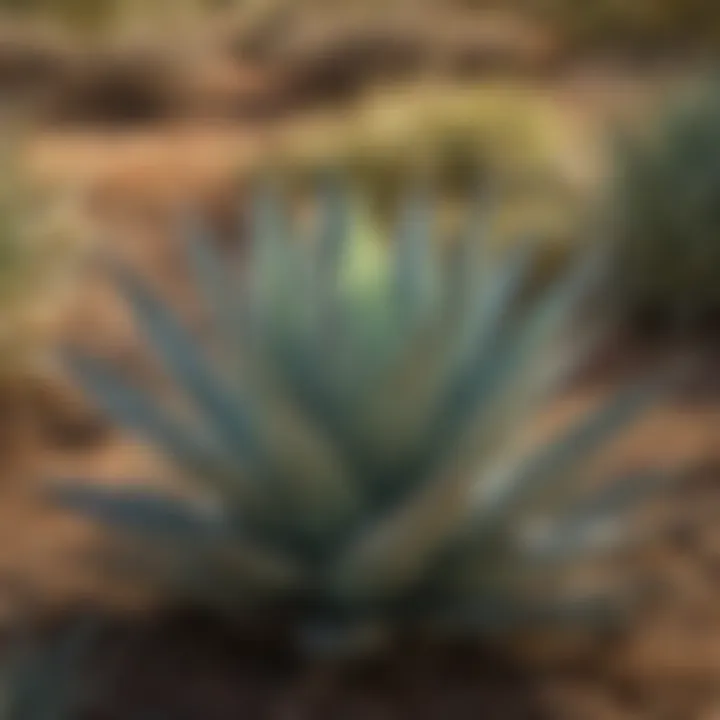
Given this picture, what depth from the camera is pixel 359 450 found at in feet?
8.89

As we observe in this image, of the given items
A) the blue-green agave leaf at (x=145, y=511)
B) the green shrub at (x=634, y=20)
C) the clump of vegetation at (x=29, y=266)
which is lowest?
the blue-green agave leaf at (x=145, y=511)

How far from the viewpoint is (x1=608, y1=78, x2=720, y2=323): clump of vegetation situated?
175 inches

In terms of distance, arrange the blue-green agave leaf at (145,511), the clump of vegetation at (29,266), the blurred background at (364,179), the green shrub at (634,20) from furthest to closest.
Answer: the green shrub at (634,20)
the clump of vegetation at (29,266)
the blurred background at (364,179)
the blue-green agave leaf at (145,511)

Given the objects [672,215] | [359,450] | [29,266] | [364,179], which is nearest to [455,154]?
[364,179]

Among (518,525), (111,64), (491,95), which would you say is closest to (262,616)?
(518,525)

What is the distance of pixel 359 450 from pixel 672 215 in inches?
83.6

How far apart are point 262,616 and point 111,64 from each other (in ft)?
19.5

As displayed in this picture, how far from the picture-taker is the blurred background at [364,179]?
277 centimetres

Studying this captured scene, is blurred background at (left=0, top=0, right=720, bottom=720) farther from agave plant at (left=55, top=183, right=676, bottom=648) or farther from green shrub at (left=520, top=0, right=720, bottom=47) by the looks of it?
agave plant at (left=55, top=183, right=676, bottom=648)

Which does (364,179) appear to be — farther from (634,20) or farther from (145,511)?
(634,20)

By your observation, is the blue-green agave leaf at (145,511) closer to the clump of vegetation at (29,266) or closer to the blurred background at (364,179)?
the blurred background at (364,179)

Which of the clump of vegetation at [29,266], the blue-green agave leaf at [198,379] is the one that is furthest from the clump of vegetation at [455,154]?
the blue-green agave leaf at [198,379]

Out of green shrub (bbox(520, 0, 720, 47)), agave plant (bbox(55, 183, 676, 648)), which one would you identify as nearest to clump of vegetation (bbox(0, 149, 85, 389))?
agave plant (bbox(55, 183, 676, 648))

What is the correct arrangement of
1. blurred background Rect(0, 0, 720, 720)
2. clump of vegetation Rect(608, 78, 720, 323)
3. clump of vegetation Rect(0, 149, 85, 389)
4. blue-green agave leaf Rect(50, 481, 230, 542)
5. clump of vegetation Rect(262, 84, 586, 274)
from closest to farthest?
blue-green agave leaf Rect(50, 481, 230, 542)
blurred background Rect(0, 0, 720, 720)
clump of vegetation Rect(0, 149, 85, 389)
clump of vegetation Rect(608, 78, 720, 323)
clump of vegetation Rect(262, 84, 586, 274)
